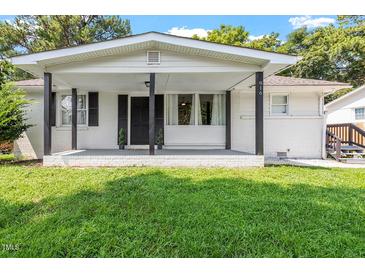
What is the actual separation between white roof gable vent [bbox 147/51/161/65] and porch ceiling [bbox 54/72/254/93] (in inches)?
18.8

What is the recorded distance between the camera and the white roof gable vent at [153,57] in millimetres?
6648

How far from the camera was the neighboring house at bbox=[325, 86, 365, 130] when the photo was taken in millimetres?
12805

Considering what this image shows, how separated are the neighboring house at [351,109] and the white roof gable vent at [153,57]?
11.5 meters

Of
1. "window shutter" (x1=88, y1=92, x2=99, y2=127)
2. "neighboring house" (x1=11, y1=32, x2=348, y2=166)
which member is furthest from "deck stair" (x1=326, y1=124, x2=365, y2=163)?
→ "window shutter" (x1=88, y1=92, x2=99, y2=127)

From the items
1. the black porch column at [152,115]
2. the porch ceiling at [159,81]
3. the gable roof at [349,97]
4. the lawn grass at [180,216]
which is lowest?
the lawn grass at [180,216]

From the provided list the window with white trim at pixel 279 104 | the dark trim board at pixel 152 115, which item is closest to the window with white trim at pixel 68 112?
the dark trim board at pixel 152 115

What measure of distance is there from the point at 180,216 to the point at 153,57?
192 inches

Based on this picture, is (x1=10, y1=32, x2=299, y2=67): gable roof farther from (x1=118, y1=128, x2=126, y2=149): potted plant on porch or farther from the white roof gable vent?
(x1=118, y1=128, x2=126, y2=149): potted plant on porch

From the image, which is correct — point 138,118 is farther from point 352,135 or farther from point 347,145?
point 352,135

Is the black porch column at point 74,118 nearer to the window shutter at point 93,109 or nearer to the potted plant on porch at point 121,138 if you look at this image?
the window shutter at point 93,109

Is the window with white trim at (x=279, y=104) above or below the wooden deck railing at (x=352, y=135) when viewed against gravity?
above

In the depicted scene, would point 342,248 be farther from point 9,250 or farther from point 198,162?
point 198,162

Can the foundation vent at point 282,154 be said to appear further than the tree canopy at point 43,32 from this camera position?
No

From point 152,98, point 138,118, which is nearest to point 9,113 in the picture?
point 138,118
